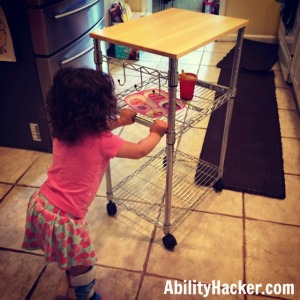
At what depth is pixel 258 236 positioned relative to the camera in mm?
1385

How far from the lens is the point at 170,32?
1.10 metres

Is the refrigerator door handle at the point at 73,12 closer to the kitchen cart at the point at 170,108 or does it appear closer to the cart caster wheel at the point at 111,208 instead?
the kitchen cart at the point at 170,108

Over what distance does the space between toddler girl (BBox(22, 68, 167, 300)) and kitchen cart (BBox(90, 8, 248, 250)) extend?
178mm

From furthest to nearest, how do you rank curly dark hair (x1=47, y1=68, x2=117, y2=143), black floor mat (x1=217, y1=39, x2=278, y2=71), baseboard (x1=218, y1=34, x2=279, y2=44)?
baseboard (x1=218, y1=34, x2=279, y2=44), black floor mat (x1=217, y1=39, x2=278, y2=71), curly dark hair (x1=47, y1=68, x2=117, y2=143)

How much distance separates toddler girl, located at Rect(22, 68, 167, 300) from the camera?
2.93ft

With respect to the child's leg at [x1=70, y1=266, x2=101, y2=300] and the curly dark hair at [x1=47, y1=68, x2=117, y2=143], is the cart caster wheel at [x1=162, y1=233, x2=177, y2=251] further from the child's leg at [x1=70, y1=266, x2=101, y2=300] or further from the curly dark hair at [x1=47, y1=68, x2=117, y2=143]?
the curly dark hair at [x1=47, y1=68, x2=117, y2=143]

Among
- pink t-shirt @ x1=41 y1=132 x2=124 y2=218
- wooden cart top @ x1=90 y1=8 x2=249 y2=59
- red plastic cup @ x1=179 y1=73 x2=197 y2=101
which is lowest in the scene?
pink t-shirt @ x1=41 y1=132 x2=124 y2=218

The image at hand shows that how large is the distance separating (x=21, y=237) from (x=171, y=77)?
3.04 feet

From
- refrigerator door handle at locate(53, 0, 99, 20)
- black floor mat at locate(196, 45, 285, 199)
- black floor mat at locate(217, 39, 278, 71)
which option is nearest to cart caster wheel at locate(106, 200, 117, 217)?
black floor mat at locate(196, 45, 285, 199)

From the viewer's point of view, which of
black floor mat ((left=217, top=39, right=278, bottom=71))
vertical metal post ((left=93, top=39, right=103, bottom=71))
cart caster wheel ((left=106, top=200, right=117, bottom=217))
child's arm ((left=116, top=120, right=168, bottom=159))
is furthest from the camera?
black floor mat ((left=217, top=39, right=278, bottom=71))

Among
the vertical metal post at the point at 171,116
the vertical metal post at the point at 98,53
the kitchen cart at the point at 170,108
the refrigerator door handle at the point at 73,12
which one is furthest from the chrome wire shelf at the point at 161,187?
the refrigerator door handle at the point at 73,12

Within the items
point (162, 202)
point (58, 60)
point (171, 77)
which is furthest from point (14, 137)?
point (171, 77)

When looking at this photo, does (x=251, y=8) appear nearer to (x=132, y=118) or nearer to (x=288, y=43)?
(x=288, y=43)

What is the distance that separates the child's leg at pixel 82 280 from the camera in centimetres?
104
